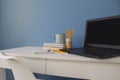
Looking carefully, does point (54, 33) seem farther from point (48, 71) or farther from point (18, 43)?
point (48, 71)

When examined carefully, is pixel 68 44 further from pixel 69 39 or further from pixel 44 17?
pixel 44 17

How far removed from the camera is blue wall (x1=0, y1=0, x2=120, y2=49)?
5.15ft

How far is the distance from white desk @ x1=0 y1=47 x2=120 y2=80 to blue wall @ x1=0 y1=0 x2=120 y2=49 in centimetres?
58

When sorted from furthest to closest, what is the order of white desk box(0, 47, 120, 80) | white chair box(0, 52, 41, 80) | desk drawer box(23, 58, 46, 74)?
desk drawer box(23, 58, 46, 74), white desk box(0, 47, 120, 80), white chair box(0, 52, 41, 80)

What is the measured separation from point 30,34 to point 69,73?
925 mm

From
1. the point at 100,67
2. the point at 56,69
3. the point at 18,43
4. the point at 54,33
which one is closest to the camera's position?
the point at 100,67

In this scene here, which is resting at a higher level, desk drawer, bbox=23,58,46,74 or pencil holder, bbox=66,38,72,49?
pencil holder, bbox=66,38,72,49

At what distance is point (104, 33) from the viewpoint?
4.24 ft

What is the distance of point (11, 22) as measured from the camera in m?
1.94

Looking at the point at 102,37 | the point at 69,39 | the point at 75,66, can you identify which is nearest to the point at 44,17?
the point at 69,39

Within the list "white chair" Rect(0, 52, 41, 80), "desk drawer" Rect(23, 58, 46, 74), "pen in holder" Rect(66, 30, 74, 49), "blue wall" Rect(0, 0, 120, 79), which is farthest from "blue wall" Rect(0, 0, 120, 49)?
"white chair" Rect(0, 52, 41, 80)

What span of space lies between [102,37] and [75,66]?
15.6 inches

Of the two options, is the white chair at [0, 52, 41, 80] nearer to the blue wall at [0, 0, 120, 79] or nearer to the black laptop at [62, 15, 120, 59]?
the black laptop at [62, 15, 120, 59]

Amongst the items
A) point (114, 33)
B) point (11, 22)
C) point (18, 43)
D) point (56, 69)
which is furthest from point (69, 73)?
point (11, 22)
